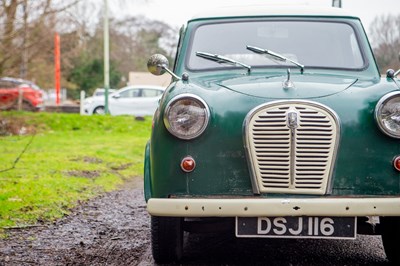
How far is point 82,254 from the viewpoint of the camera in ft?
15.7

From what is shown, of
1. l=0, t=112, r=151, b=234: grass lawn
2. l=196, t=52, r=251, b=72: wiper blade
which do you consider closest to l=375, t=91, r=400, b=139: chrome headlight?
l=196, t=52, r=251, b=72: wiper blade

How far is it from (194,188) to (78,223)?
2.43m

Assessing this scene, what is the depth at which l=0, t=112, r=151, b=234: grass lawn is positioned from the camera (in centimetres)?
665

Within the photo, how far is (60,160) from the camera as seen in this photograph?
Result: 1041 cm

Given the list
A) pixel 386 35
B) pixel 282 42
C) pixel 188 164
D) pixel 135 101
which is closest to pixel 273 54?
pixel 282 42

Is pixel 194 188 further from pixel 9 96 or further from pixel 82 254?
pixel 9 96

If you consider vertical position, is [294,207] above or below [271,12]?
below

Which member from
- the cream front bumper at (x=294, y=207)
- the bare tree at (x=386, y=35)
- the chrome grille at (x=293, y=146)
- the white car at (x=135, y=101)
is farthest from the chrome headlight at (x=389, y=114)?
the bare tree at (x=386, y=35)

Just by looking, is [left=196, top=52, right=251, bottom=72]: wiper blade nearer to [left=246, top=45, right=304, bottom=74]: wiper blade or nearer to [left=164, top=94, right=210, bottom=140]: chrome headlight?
[left=246, top=45, right=304, bottom=74]: wiper blade

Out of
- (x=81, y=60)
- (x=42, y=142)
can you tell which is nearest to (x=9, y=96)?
(x=42, y=142)

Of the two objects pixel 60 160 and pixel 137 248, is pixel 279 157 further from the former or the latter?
pixel 60 160

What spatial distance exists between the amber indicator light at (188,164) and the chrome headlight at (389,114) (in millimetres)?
1147

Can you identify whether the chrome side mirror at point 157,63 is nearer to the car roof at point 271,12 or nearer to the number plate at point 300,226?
the car roof at point 271,12

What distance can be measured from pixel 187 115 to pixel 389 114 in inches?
48.2
